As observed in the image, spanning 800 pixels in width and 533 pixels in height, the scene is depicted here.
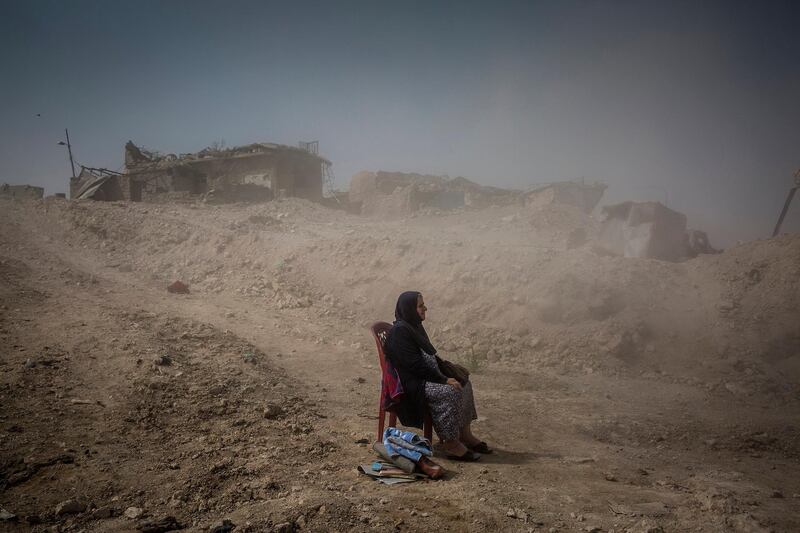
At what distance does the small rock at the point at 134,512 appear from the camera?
90.0 inches

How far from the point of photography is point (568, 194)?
76.7 feet

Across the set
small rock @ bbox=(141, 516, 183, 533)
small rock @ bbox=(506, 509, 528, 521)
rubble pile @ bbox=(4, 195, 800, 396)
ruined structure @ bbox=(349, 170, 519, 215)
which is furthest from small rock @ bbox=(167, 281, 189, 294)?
ruined structure @ bbox=(349, 170, 519, 215)

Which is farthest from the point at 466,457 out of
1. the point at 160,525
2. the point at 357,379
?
the point at 357,379

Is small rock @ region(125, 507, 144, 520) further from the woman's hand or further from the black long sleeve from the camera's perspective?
the woman's hand

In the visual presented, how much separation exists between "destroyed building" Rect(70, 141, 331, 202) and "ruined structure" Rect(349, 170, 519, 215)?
2.81m

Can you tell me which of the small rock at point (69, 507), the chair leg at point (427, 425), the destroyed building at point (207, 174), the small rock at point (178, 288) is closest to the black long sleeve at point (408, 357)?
the chair leg at point (427, 425)

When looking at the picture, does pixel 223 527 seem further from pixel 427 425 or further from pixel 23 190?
pixel 23 190

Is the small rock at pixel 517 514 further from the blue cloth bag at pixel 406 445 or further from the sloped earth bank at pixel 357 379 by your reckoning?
the blue cloth bag at pixel 406 445

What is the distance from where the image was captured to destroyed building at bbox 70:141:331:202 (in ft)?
73.7

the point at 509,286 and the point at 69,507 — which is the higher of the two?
the point at 509,286

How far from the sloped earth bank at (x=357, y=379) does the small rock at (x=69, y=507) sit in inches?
0.5

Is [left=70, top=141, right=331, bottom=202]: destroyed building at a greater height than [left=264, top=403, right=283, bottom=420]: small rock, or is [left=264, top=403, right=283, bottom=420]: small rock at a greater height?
[left=70, top=141, right=331, bottom=202]: destroyed building

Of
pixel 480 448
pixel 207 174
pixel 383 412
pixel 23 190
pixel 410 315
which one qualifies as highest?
pixel 207 174

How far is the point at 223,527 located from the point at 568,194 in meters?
24.3
